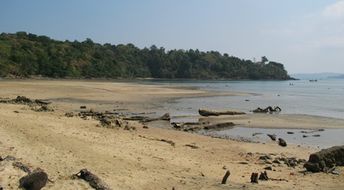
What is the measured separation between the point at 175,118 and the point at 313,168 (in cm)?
1964

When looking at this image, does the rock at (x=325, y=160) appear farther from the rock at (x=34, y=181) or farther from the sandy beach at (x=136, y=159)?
the rock at (x=34, y=181)

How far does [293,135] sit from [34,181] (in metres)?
20.7

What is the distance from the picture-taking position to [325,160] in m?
16.8

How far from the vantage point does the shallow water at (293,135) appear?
25.5 m

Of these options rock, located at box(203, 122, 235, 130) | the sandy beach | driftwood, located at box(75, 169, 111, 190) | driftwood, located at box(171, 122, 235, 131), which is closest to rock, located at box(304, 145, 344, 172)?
the sandy beach

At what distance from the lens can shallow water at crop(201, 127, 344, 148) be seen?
2548cm

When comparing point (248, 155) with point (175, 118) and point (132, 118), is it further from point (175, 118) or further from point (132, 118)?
point (175, 118)

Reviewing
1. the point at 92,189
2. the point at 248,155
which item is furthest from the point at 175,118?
the point at 92,189

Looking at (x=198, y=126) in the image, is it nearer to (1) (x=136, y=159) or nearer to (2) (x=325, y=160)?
(2) (x=325, y=160)

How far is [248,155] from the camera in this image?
1942 centimetres

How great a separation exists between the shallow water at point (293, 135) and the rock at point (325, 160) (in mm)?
7064

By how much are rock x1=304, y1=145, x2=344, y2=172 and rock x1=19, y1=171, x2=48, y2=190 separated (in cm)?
945

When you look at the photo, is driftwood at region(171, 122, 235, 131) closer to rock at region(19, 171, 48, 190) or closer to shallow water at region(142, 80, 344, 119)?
shallow water at region(142, 80, 344, 119)

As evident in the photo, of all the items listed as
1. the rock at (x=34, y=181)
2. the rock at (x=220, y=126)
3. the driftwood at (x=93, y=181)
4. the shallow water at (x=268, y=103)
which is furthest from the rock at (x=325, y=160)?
the shallow water at (x=268, y=103)
